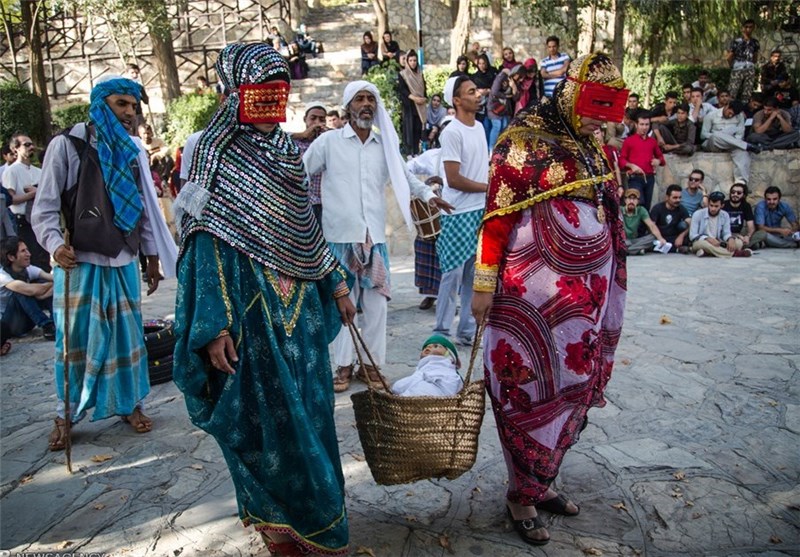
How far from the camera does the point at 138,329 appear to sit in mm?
4512

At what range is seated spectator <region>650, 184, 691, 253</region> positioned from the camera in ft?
36.6

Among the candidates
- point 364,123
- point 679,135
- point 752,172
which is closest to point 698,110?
point 679,135

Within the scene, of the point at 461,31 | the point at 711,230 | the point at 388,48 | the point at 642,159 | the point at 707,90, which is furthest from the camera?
the point at 461,31

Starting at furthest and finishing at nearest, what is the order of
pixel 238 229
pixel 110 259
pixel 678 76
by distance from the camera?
pixel 678 76 < pixel 110 259 < pixel 238 229

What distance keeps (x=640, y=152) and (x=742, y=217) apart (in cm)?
201

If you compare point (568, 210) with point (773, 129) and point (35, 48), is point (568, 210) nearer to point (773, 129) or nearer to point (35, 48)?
point (773, 129)

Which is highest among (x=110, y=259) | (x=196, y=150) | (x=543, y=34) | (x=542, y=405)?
(x=543, y=34)

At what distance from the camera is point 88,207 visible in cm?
414

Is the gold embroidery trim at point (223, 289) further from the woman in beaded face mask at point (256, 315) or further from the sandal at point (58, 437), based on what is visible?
the sandal at point (58, 437)

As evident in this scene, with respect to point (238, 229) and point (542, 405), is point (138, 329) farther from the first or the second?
point (542, 405)

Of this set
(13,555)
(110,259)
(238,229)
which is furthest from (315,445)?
(110,259)

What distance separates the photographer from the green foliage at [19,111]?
17.4 m

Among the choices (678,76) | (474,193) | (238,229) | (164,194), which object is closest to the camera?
(238,229)

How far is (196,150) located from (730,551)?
287 centimetres
